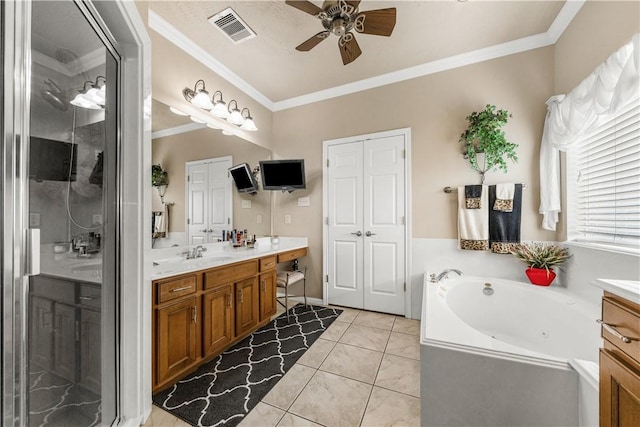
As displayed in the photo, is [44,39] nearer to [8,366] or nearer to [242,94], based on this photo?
[8,366]

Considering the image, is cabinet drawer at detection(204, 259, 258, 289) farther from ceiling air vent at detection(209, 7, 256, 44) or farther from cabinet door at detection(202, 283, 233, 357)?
ceiling air vent at detection(209, 7, 256, 44)

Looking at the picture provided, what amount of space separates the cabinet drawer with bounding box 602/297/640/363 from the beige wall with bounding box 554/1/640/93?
5.24 ft

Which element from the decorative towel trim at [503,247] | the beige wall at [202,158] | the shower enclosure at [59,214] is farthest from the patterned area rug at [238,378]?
the decorative towel trim at [503,247]

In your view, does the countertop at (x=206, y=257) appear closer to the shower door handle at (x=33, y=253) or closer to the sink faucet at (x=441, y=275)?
the shower door handle at (x=33, y=253)

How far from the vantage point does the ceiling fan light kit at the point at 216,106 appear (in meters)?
2.24

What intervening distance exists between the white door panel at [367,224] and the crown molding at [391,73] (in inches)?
28.0

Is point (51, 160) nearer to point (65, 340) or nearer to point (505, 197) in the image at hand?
point (65, 340)

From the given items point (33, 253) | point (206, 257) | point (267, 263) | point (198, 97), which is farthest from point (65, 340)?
point (198, 97)

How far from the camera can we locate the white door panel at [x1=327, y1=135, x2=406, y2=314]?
2.73 meters

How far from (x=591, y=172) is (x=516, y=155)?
57cm

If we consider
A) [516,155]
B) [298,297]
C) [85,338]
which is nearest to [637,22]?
[516,155]

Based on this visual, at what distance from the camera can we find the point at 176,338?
1.58 meters

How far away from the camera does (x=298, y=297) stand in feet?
10.7

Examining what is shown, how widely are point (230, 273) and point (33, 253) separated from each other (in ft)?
4.37
